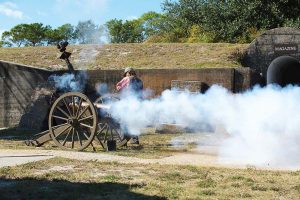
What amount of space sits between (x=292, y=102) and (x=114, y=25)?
184 ft

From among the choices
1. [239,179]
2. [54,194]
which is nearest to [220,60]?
[239,179]

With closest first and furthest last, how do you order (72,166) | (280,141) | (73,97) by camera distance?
(72,166) < (280,141) < (73,97)

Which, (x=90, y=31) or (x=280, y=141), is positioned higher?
(x=90, y=31)

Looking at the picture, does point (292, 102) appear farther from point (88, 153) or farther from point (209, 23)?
point (209, 23)

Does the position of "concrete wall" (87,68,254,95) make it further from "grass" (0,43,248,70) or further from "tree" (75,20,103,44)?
"tree" (75,20,103,44)

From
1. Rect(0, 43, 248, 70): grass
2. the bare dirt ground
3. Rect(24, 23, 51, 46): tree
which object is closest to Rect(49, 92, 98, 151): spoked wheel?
the bare dirt ground

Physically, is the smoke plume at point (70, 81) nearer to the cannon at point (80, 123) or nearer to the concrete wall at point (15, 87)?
the concrete wall at point (15, 87)

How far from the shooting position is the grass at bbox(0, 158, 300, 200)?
6695 millimetres

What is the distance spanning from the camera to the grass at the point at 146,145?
36.0 feet

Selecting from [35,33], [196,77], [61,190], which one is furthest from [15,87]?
[35,33]

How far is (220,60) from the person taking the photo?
21.7 metres

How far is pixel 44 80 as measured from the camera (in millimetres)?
19531

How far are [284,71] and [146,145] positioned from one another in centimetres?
812

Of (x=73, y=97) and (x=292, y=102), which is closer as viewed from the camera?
(x=292, y=102)
